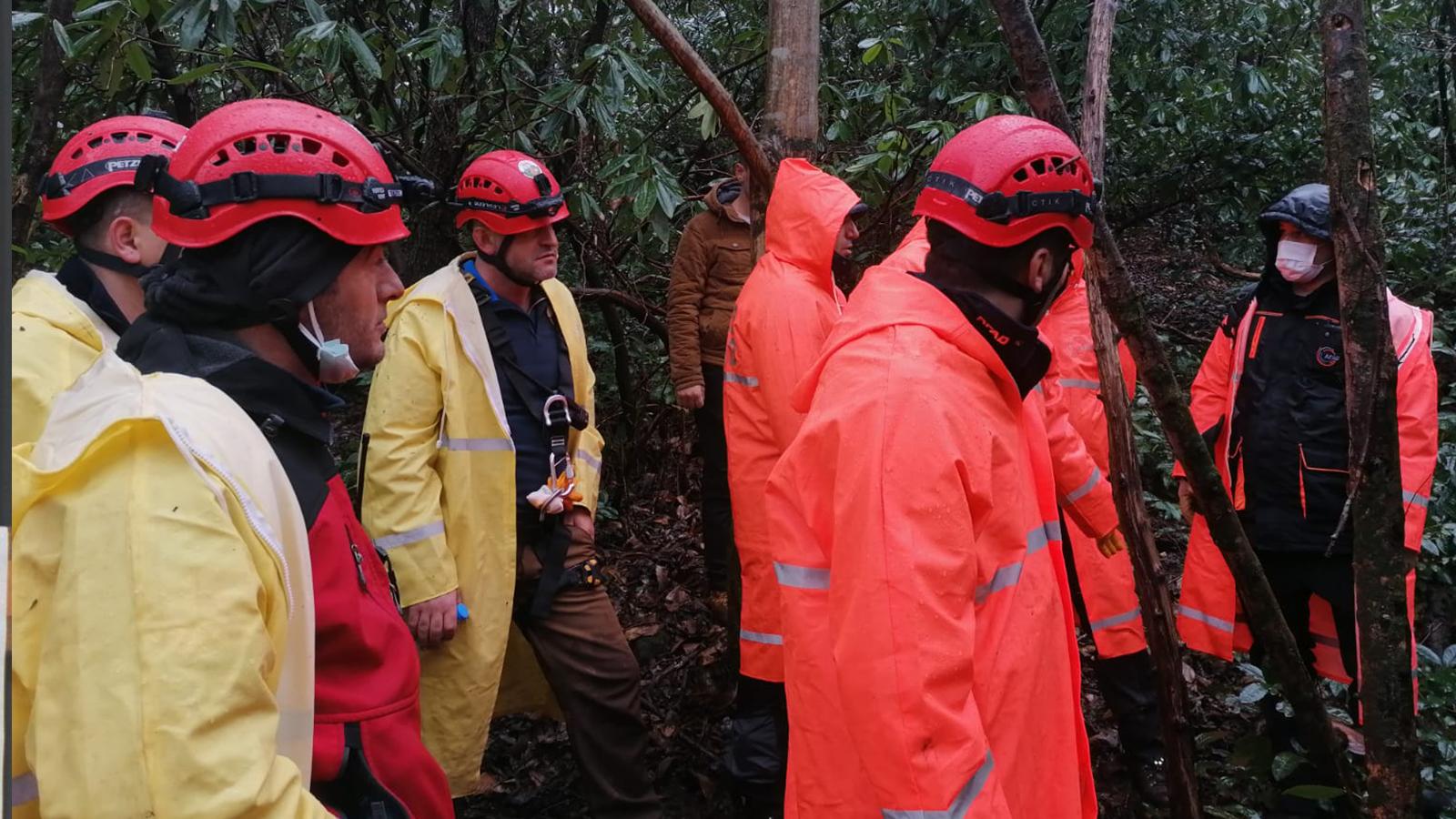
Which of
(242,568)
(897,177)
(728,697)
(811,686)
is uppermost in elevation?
(897,177)

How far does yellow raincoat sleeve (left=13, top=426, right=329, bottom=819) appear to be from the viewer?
1271 millimetres

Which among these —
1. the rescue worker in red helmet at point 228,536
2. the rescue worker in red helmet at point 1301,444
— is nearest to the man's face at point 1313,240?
the rescue worker in red helmet at point 1301,444

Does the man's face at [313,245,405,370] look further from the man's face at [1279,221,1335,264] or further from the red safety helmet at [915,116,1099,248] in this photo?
→ the man's face at [1279,221,1335,264]

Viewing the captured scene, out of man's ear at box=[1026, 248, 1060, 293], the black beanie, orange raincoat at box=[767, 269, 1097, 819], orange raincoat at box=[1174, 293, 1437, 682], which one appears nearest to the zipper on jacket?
the black beanie

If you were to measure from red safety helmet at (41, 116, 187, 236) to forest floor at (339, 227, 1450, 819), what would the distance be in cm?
286

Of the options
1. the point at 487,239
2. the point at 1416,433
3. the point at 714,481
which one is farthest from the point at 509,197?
the point at 1416,433

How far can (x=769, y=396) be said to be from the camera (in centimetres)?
418

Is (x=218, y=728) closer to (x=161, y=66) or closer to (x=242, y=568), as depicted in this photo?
(x=242, y=568)

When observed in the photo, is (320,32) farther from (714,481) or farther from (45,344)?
(714,481)

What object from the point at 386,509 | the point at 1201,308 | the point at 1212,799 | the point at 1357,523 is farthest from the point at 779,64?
the point at 1201,308

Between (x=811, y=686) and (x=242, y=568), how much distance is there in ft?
3.83

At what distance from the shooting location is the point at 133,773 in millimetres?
1261

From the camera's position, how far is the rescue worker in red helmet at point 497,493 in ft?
12.2

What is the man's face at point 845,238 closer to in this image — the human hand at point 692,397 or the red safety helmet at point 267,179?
the human hand at point 692,397
